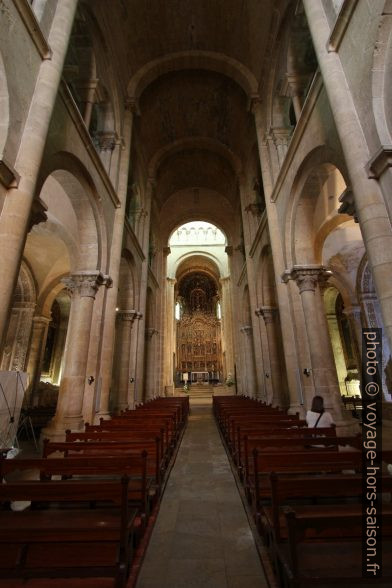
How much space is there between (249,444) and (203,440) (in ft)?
14.9

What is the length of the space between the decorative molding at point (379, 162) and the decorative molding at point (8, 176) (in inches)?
194

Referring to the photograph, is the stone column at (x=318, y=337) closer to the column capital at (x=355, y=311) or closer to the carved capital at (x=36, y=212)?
the carved capital at (x=36, y=212)

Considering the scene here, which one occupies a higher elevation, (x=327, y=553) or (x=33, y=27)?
(x=33, y=27)

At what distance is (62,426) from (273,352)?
8.08m

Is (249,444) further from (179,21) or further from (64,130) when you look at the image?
(179,21)

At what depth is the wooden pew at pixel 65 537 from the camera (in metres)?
1.77

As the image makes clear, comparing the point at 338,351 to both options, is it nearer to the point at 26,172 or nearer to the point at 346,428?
the point at 346,428

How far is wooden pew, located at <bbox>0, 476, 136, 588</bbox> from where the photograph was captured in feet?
5.81

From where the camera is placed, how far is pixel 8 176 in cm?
400

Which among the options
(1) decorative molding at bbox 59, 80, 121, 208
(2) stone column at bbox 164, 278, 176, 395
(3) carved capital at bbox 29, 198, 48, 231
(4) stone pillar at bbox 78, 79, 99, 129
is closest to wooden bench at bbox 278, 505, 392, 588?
(3) carved capital at bbox 29, 198, 48, 231

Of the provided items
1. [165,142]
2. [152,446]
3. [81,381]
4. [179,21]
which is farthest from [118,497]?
[165,142]

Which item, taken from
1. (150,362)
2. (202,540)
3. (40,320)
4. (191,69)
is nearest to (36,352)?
(40,320)

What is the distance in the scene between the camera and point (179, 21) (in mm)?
11352

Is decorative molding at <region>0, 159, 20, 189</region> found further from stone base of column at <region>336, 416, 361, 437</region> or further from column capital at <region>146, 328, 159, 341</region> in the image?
column capital at <region>146, 328, 159, 341</region>
